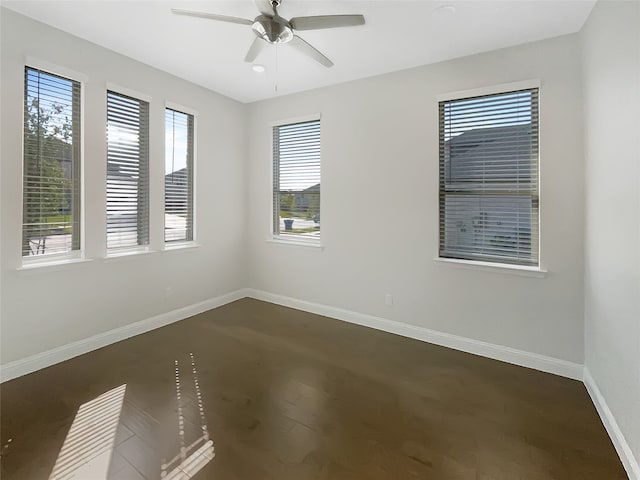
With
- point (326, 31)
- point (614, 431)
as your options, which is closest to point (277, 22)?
point (326, 31)

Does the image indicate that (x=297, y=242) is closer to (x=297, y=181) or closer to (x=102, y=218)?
(x=297, y=181)

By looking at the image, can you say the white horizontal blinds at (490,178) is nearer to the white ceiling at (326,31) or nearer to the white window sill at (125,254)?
the white ceiling at (326,31)

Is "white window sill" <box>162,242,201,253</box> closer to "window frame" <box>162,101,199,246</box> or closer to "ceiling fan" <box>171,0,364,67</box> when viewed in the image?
"window frame" <box>162,101,199,246</box>

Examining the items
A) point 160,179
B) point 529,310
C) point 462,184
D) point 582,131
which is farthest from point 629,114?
point 160,179

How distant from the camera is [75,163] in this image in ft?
9.68

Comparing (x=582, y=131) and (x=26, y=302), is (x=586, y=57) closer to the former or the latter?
(x=582, y=131)

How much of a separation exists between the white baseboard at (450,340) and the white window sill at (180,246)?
1293mm

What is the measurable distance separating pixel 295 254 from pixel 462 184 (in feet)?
7.26

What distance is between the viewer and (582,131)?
2.59 metres

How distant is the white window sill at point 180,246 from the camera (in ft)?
12.4

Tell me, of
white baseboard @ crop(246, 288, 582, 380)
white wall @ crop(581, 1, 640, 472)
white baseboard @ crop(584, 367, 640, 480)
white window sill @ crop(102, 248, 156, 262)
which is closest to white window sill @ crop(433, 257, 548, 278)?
white wall @ crop(581, 1, 640, 472)

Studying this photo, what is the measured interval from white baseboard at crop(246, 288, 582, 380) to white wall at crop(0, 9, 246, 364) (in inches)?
50.8

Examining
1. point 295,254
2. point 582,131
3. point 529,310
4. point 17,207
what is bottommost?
point 529,310

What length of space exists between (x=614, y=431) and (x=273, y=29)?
10.9 ft
